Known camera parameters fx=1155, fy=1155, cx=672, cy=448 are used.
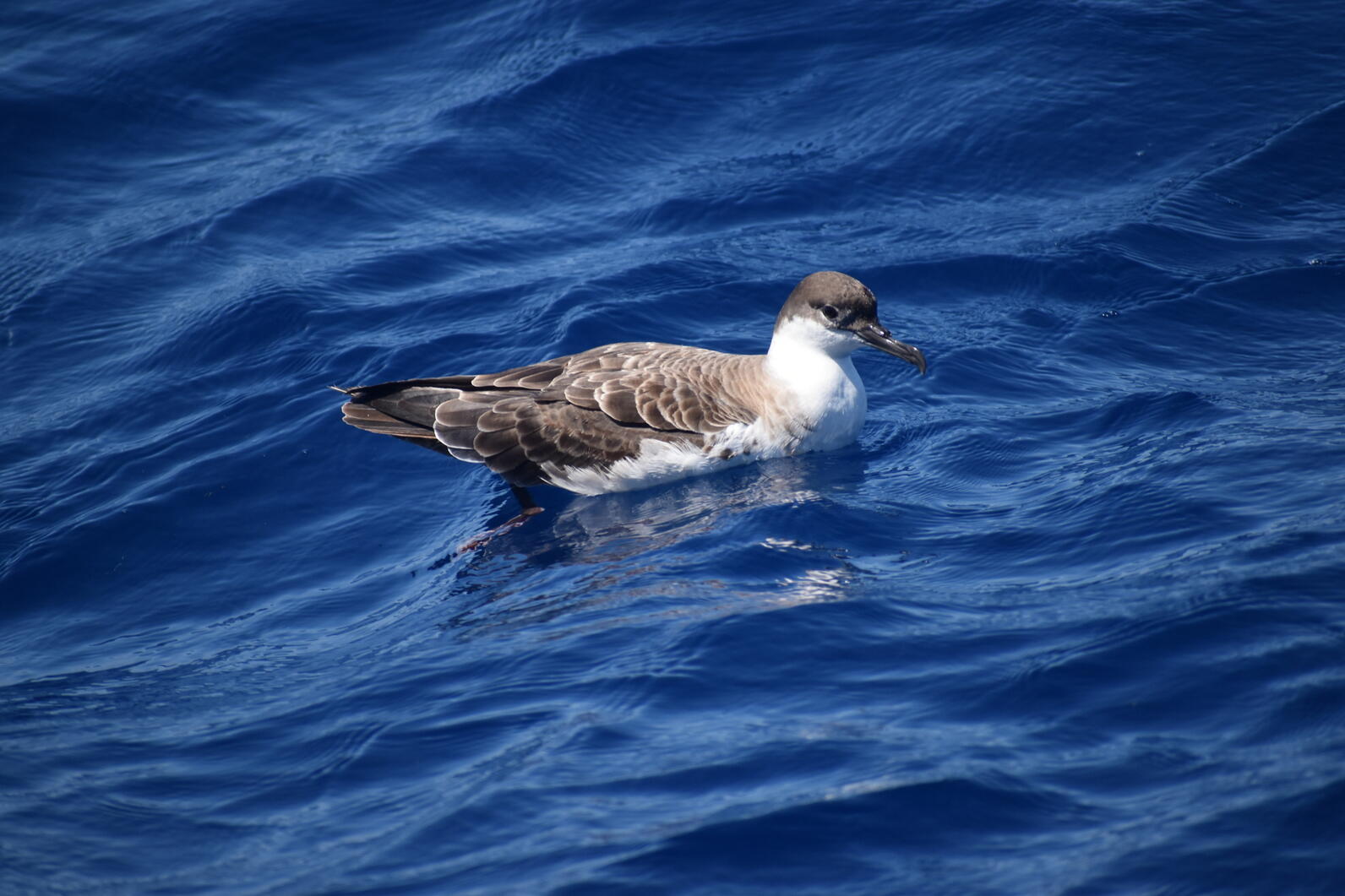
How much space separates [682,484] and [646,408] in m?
0.59

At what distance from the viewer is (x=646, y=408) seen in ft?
25.1

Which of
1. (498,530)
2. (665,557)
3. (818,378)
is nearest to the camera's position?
(665,557)

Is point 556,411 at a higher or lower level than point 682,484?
higher

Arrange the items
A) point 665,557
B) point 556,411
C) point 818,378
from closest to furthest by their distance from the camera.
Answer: point 665,557, point 556,411, point 818,378

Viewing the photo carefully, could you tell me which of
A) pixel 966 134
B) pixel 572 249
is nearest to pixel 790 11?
pixel 966 134

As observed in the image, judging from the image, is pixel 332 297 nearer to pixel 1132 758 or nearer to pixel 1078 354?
pixel 1078 354

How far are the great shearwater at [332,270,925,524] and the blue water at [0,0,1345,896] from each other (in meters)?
0.26

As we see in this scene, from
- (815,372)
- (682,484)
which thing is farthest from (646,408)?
(815,372)

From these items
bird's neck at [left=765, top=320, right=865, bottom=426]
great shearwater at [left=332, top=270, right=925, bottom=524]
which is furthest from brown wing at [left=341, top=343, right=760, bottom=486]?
bird's neck at [left=765, top=320, right=865, bottom=426]

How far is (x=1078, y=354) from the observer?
852cm

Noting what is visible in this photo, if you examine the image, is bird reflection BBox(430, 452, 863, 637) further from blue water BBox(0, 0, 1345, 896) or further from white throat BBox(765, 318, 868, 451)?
white throat BBox(765, 318, 868, 451)

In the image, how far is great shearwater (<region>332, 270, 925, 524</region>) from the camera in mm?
7684

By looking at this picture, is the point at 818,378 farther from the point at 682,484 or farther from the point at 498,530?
the point at 498,530

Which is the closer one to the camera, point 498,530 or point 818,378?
point 498,530
